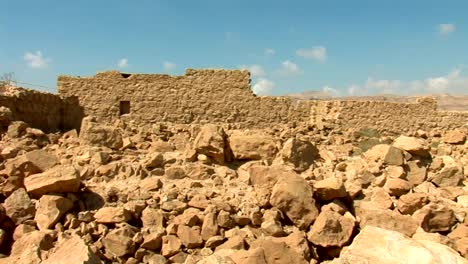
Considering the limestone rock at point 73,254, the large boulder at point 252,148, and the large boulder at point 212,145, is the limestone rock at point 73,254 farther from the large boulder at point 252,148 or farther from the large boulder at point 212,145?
the large boulder at point 252,148

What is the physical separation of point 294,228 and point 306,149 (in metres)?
2.27

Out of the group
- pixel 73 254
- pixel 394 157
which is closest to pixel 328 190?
pixel 394 157

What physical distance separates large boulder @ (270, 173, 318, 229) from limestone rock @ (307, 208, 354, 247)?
0.17 metres

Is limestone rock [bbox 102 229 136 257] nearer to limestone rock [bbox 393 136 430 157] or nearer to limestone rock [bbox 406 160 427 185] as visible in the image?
limestone rock [bbox 406 160 427 185]

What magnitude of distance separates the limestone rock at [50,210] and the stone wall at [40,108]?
3.79 meters

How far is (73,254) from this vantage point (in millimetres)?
4297

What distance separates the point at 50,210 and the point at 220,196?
2.30 meters

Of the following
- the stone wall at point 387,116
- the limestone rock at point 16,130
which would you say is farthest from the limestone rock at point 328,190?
the stone wall at point 387,116

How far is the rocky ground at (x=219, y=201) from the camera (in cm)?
490

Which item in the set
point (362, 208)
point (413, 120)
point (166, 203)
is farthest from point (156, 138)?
point (413, 120)

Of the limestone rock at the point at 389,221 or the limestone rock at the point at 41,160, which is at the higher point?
the limestone rock at the point at 41,160

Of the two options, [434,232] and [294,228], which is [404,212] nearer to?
[434,232]

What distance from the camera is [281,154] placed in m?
7.48

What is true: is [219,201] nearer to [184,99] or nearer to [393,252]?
[393,252]
